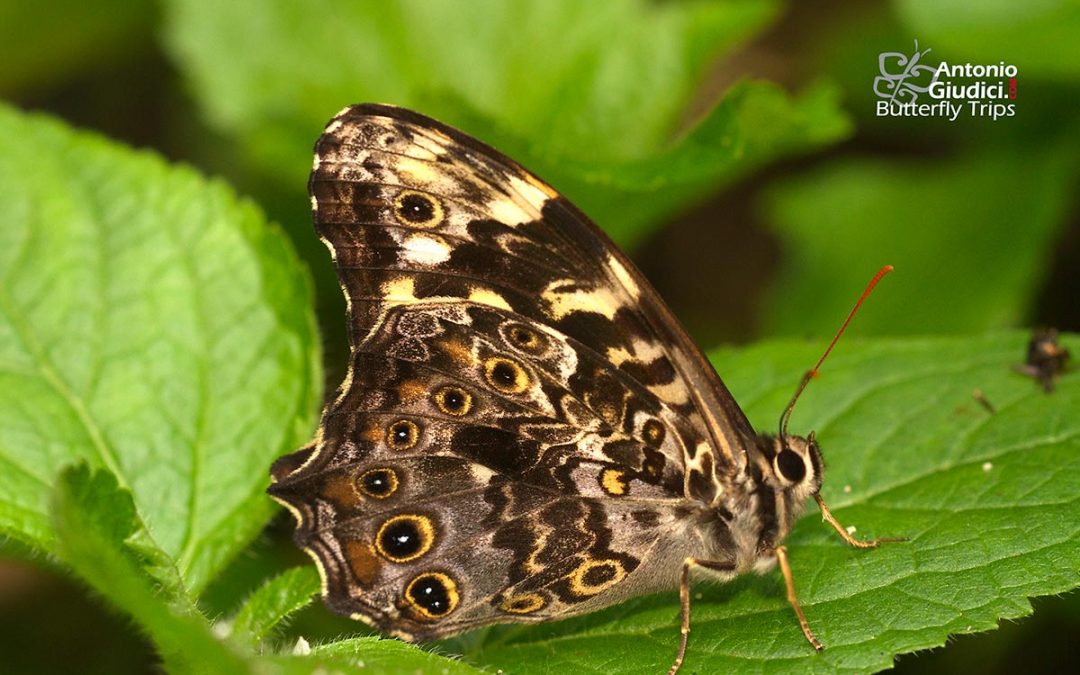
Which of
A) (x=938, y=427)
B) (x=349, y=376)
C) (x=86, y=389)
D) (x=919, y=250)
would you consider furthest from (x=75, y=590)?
(x=919, y=250)

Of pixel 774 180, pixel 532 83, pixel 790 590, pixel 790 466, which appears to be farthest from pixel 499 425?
pixel 774 180

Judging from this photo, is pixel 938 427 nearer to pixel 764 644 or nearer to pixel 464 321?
pixel 764 644

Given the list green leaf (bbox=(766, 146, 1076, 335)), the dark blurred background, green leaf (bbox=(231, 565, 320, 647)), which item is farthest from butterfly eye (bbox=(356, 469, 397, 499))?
green leaf (bbox=(766, 146, 1076, 335))

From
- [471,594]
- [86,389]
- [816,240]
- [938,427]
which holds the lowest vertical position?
[86,389]

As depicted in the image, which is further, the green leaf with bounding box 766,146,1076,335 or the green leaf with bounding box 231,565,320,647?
the green leaf with bounding box 766,146,1076,335

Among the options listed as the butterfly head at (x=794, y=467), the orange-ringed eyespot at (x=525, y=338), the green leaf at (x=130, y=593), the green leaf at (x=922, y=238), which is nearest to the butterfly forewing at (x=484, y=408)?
the orange-ringed eyespot at (x=525, y=338)

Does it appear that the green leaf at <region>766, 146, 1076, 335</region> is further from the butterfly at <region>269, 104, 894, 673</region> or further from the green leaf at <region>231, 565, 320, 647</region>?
the green leaf at <region>231, 565, 320, 647</region>

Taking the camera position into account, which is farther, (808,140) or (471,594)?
(808,140)
